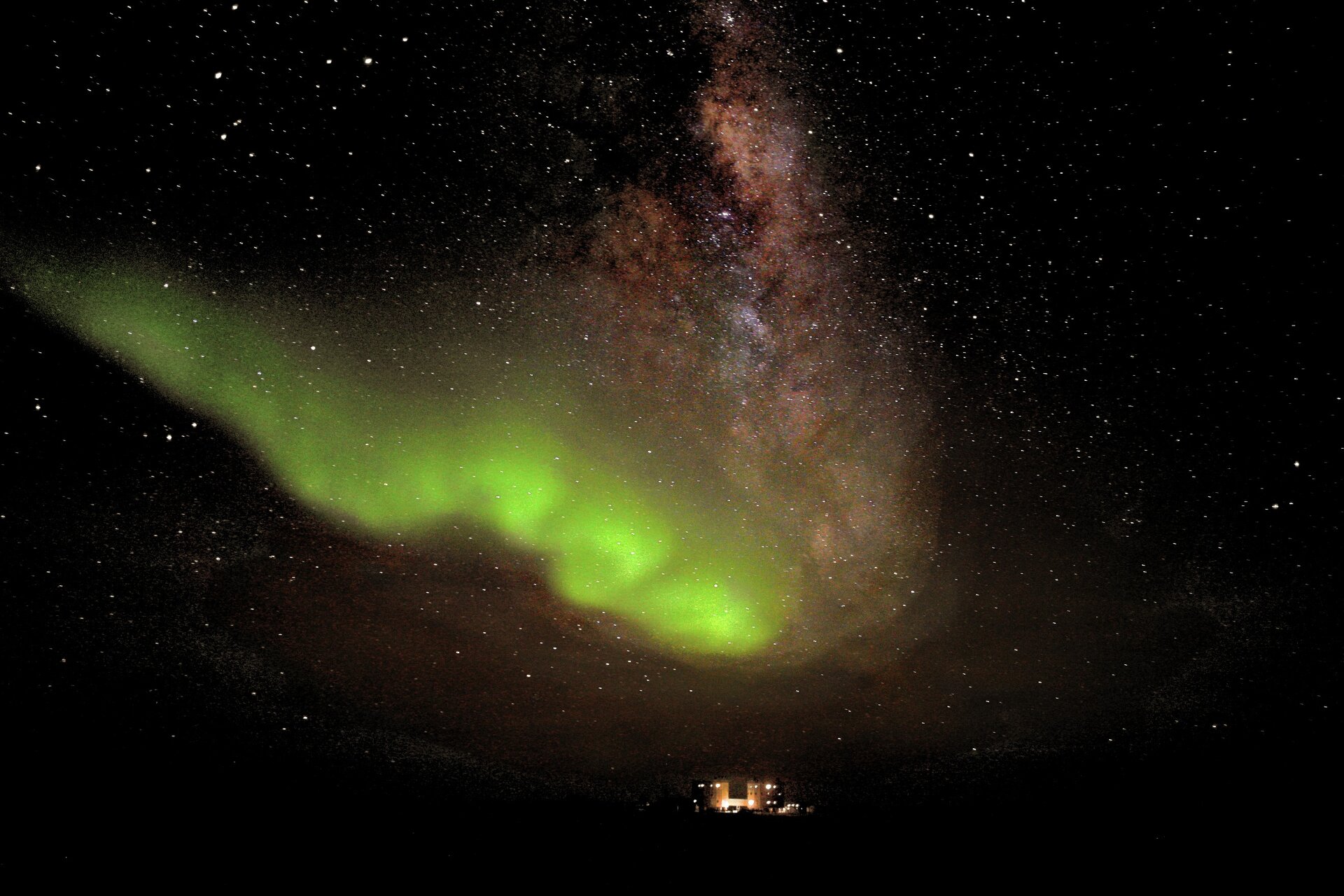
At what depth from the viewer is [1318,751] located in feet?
119

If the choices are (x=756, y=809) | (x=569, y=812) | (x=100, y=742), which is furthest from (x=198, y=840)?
(x=756, y=809)

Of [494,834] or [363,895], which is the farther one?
[494,834]

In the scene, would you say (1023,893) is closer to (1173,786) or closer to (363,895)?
(363,895)

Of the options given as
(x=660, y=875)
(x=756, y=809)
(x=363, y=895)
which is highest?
(x=756, y=809)

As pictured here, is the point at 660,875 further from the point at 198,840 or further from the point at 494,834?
the point at 198,840

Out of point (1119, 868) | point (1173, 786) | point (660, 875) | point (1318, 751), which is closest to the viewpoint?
point (660, 875)

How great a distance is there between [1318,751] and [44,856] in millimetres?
67393

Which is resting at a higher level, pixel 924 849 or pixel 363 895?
pixel 924 849

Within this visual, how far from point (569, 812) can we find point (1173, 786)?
37.0 meters

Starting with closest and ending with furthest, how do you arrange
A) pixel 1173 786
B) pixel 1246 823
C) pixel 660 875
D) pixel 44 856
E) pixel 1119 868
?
pixel 660 875
pixel 1119 868
pixel 44 856
pixel 1246 823
pixel 1173 786

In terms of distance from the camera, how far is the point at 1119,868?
990 inches

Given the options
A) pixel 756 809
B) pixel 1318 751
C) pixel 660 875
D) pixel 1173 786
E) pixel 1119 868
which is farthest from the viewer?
pixel 1173 786

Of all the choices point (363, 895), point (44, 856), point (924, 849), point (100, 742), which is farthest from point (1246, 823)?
point (100, 742)

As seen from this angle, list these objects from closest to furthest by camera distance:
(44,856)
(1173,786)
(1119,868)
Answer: (1119,868)
(44,856)
(1173,786)
